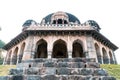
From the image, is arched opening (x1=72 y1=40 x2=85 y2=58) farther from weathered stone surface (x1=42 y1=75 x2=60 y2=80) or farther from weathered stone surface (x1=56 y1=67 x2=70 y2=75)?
weathered stone surface (x1=42 y1=75 x2=60 y2=80)

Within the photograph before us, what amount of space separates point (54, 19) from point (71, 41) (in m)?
5.95

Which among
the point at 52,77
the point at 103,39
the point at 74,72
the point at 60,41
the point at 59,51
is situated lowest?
the point at 52,77

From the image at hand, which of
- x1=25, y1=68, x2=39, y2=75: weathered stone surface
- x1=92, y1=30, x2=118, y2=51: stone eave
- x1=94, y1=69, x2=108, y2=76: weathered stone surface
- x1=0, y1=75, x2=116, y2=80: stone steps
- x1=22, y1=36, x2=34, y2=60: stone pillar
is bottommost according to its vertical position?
x1=0, y1=75, x2=116, y2=80: stone steps

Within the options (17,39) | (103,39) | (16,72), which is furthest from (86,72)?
(17,39)

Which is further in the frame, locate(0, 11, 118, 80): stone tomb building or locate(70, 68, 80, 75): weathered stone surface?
locate(0, 11, 118, 80): stone tomb building

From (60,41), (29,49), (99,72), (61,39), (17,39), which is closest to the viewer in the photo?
(99,72)

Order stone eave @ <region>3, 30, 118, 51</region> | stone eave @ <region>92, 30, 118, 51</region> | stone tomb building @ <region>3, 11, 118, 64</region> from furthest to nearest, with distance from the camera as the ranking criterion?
stone eave @ <region>92, 30, 118, 51</region>
stone eave @ <region>3, 30, 118, 51</region>
stone tomb building @ <region>3, 11, 118, 64</region>

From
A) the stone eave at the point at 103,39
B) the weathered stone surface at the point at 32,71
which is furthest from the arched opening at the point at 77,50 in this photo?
the weathered stone surface at the point at 32,71

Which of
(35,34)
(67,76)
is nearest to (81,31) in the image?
(35,34)

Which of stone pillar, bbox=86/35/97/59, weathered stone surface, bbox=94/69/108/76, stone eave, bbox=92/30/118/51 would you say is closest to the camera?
weathered stone surface, bbox=94/69/108/76

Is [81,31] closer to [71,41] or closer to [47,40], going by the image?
[71,41]

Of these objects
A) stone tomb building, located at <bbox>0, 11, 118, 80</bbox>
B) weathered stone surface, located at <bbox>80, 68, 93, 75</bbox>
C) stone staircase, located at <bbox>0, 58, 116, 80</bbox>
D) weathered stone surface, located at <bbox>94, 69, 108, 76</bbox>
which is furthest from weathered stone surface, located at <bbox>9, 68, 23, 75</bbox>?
stone tomb building, located at <bbox>0, 11, 118, 80</bbox>

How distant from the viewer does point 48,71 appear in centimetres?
434

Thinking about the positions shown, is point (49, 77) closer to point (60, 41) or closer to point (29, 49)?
point (29, 49)
